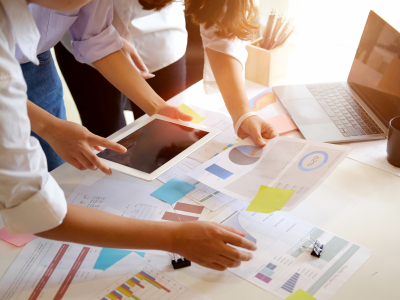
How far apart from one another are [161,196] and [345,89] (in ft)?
2.52

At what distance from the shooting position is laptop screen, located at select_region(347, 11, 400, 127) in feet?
3.53

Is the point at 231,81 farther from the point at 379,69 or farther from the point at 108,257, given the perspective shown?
the point at 108,257

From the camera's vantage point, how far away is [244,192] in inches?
35.2

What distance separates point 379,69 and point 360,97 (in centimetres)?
11

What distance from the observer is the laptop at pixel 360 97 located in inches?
42.7

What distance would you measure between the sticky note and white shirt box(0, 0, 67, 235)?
29cm

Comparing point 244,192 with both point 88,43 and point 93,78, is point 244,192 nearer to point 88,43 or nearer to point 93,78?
point 88,43

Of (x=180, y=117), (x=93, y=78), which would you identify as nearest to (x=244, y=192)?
(x=180, y=117)

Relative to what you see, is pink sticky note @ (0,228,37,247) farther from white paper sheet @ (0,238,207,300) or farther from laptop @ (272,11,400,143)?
laptop @ (272,11,400,143)

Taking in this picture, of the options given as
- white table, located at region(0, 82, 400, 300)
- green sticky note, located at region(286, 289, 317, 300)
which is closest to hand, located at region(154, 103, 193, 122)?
white table, located at region(0, 82, 400, 300)

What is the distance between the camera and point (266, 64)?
1.36m

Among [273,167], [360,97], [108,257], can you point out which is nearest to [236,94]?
[273,167]

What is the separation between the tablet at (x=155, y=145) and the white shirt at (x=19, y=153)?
270 millimetres

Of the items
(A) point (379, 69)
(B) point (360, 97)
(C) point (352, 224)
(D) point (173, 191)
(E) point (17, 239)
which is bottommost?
(E) point (17, 239)
